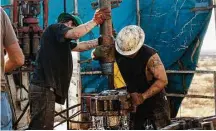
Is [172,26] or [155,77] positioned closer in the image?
[155,77]

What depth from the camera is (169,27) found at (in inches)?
271

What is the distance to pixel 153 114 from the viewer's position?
13.7 feet

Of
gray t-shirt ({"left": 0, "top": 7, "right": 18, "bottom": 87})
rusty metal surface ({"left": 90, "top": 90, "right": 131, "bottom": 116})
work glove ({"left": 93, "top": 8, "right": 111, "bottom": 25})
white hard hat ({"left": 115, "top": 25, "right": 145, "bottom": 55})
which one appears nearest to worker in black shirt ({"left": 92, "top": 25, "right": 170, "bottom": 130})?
white hard hat ({"left": 115, "top": 25, "right": 145, "bottom": 55})

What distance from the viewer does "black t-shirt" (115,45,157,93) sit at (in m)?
4.16

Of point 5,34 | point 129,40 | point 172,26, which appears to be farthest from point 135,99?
point 172,26

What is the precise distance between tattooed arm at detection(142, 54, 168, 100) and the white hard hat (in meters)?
0.21

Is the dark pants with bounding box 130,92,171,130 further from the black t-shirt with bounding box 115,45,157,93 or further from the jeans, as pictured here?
the jeans

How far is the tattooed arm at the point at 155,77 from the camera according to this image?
404cm

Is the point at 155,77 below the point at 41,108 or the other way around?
the other way around

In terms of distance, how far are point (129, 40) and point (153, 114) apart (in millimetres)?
826

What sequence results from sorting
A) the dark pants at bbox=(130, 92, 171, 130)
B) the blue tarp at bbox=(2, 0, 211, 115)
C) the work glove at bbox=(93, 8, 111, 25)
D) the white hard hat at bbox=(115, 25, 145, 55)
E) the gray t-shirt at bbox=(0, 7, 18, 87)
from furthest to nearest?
the blue tarp at bbox=(2, 0, 211, 115) < the dark pants at bbox=(130, 92, 171, 130) < the white hard hat at bbox=(115, 25, 145, 55) < the work glove at bbox=(93, 8, 111, 25) < the gray t-shirt at bbox=(0, 7, 18, 87)

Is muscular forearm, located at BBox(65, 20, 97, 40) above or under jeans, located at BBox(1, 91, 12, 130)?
above

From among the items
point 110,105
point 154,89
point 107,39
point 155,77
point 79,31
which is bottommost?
point 110,105

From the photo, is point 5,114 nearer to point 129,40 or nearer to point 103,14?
point 103,14
